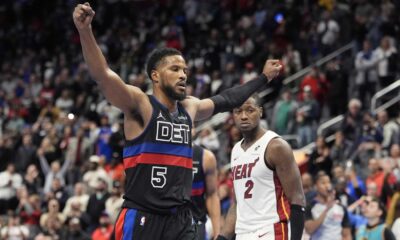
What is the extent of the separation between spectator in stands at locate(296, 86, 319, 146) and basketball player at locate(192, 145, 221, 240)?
8004mm

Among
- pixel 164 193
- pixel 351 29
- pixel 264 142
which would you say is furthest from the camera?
pixel 351 29

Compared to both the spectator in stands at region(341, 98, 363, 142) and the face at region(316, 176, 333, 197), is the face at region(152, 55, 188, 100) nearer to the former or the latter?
the face at region(316, 176, 333, 197)

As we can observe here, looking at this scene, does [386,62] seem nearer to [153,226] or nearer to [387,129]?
[387,129]

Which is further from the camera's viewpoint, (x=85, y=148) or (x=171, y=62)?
(x=85, y=148)

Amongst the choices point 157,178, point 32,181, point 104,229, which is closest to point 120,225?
point 157,178

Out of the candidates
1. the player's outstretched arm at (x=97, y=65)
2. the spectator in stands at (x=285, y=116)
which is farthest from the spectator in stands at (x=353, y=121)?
the player's outstretched arm at (x=97, y=65)

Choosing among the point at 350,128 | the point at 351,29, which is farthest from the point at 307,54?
the point at 350,128

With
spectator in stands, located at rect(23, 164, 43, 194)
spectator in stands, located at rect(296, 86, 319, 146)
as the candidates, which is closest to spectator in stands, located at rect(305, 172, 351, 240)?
spectator in stands, located at rect(296, 86, 319, 146)

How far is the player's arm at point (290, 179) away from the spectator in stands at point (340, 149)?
8488 mm

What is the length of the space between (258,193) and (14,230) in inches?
394

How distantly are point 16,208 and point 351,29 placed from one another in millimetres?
8348

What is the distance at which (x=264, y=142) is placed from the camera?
26.1 ft

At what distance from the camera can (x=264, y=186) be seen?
7.84 m

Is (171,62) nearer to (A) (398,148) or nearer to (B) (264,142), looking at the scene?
(B) (264,142)
